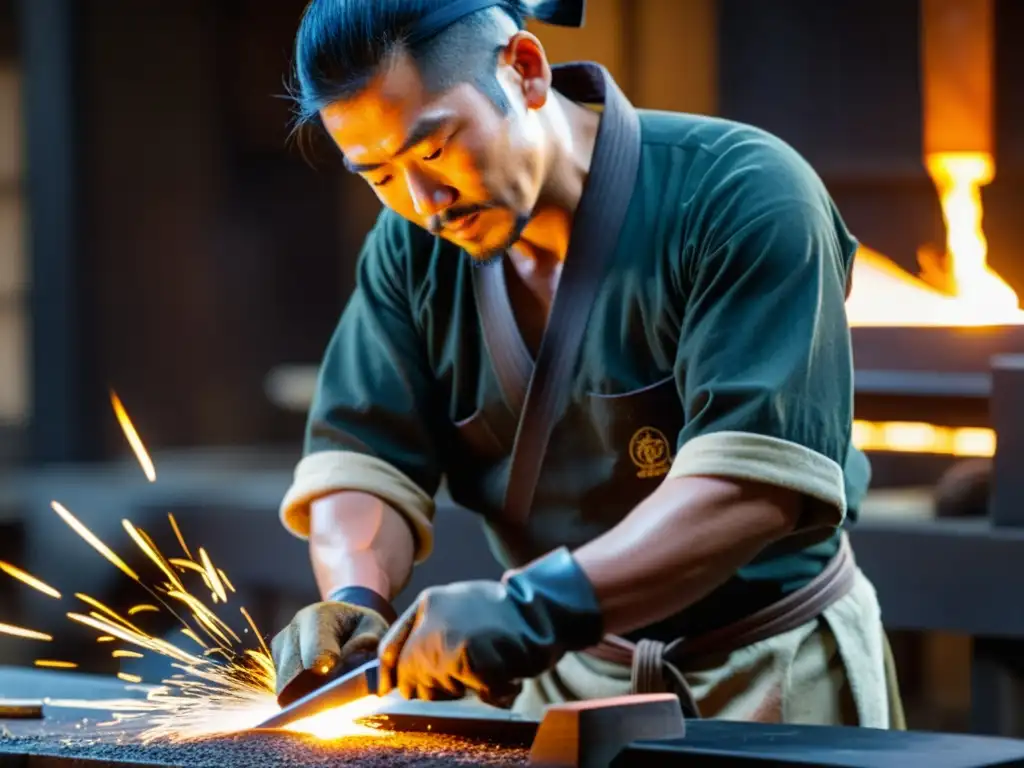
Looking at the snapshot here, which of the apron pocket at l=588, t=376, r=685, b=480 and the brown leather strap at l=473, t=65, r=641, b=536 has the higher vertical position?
the brown leather strap at l=473, t=65, r=641, b=536

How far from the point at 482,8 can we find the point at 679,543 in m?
0.65

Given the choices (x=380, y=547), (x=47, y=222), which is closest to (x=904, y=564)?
(x=380, y=547)

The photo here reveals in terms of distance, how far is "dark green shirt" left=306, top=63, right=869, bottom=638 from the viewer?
5.87 ft

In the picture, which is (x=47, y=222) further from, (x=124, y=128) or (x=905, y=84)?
(x=905, y=84)

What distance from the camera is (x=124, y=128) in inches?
204

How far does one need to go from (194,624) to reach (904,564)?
105 inches

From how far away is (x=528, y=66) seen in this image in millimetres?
1896

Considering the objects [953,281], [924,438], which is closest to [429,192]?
[924,438]

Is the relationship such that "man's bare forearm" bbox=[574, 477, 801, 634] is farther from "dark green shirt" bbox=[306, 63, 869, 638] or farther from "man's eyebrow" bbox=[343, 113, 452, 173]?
"man's eyebrow" bbox=[343, 113, 452, 173]

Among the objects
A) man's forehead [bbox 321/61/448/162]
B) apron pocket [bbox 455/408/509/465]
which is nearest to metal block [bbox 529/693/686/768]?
apron pocket [bbox 455/408/509/465]

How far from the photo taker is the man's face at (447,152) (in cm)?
181

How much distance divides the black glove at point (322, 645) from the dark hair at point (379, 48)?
59 centimetres

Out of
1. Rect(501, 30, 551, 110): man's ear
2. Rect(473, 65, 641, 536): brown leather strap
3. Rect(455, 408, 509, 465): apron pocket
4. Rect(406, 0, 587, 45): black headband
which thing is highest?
Rect(406, 0, 587, 45): black headband

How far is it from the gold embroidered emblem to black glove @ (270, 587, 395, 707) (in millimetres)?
370
